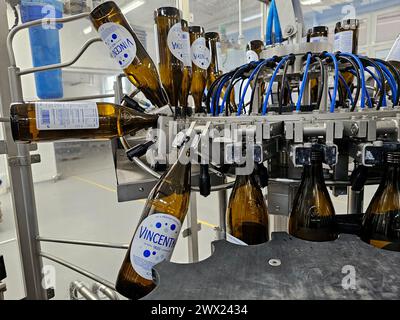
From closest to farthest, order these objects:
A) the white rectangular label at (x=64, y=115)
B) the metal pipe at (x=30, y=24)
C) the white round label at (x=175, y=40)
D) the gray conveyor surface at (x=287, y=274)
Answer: the gray conveyor surface at (x=287, y=274)
the white rectangular label at (x=64, y=115)
the white round label at (x=175, y=40)
the metal pipe at (x=30, y=24)

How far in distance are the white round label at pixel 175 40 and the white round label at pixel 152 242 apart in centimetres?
32

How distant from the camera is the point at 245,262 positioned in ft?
1.22

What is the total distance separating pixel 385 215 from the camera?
1.62ft

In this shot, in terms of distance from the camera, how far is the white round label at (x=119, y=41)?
0.53 metres

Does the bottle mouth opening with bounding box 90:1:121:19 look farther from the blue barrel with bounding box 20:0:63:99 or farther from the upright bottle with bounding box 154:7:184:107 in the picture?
the blue barrel with bounding box 20:0:63:99

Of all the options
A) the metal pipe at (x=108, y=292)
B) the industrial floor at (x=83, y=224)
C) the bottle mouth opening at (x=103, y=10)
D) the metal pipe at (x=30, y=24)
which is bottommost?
the industrial floor at (x=83, y=224)

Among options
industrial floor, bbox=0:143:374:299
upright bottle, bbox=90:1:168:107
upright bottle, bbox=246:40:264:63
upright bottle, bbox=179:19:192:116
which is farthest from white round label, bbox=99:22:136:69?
industrial floor, bbox=0:143:374:299

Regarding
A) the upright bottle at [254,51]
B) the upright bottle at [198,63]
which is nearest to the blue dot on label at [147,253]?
the upright bottle at [198,63]

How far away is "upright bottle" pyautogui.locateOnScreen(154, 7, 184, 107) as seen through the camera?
0.55 meters

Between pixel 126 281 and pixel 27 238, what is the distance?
1.79 feet

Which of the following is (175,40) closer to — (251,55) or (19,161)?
(251,55)

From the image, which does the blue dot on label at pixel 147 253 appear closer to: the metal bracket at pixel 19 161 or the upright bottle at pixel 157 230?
the upright bottle at pixel 157 230

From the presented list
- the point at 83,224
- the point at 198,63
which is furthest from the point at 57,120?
the point at 83,224

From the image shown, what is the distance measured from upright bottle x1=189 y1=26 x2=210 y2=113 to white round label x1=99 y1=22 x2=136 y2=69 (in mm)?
147
